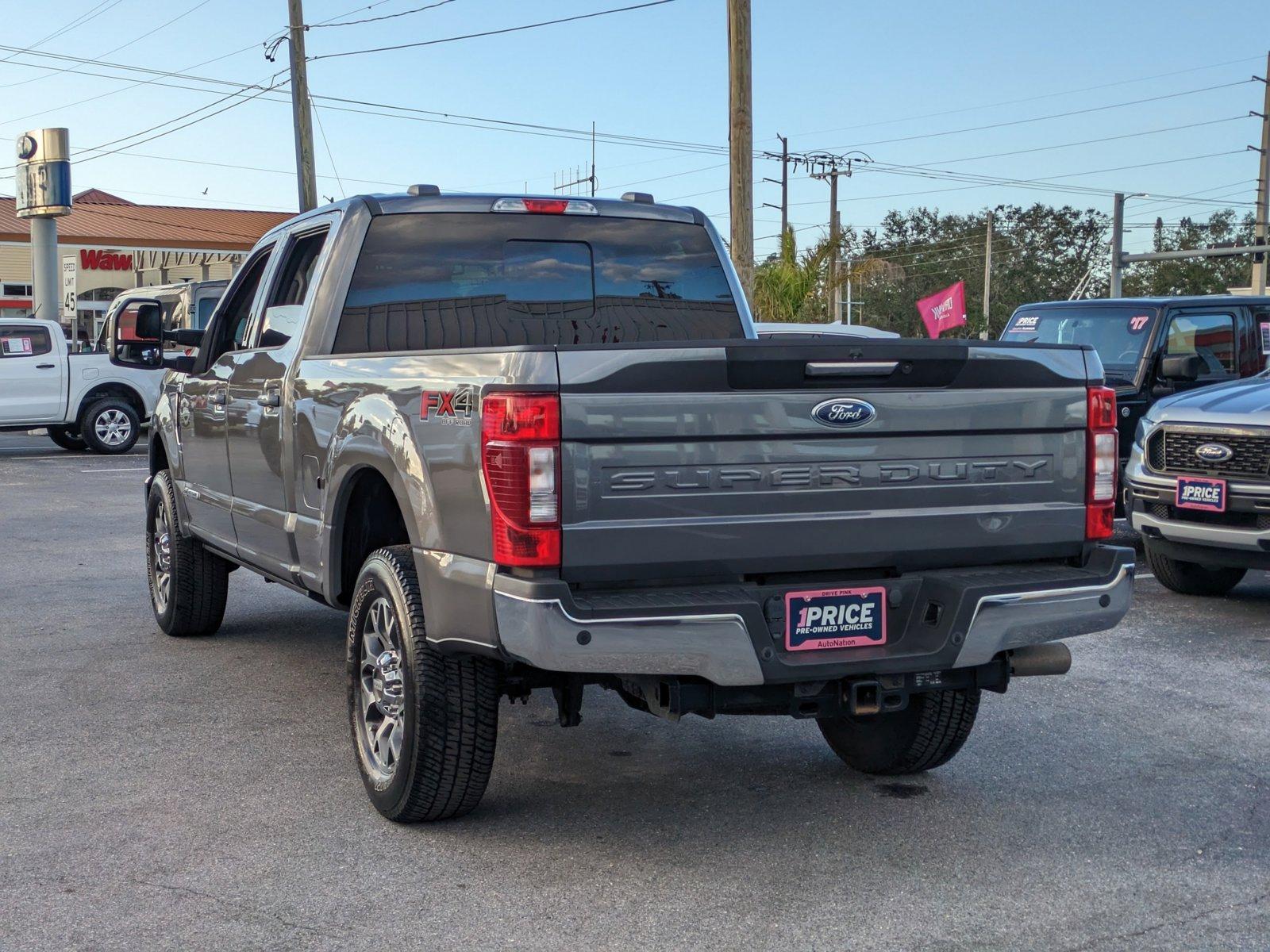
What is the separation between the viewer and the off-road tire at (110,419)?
20.5m

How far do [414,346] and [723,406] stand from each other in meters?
2.02

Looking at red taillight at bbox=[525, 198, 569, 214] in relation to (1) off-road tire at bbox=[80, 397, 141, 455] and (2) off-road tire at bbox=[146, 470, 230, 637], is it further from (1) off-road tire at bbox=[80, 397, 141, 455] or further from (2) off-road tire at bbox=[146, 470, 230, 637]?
(1) off-road tire at bbox=[80, 397, 141, 455]

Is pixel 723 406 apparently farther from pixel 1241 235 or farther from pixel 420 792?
pixel 1241 235

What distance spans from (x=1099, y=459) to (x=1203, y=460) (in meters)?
4.25

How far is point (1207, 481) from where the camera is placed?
26.7ft

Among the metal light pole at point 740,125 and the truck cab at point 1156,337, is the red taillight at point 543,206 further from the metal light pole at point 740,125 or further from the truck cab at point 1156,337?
the metal light pole at point 740,125

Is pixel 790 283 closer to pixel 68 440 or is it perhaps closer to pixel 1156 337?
pixel 68 440

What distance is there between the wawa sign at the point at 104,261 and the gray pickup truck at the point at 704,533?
47666 millimetres

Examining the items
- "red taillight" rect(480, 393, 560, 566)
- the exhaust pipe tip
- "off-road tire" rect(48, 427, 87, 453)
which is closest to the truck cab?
the exhaust pipe tip

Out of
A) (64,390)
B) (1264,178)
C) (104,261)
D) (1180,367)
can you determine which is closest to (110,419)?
(64,390)

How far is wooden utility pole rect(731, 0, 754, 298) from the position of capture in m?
16.8

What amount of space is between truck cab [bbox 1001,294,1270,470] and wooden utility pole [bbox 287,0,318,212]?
60.4 ft

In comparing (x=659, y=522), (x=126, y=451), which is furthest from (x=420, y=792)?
(x=126, y=451)

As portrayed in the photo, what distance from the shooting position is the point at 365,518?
5203 mm
